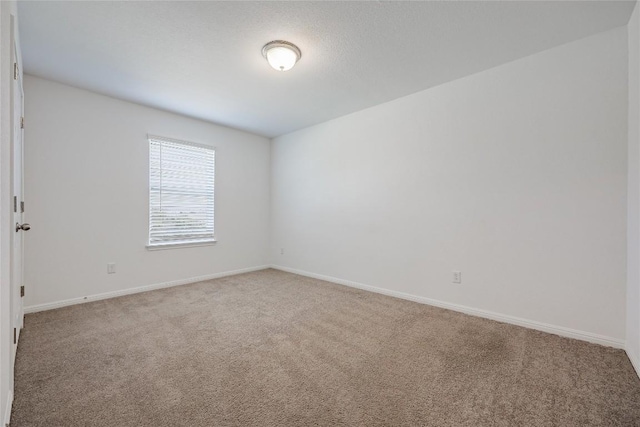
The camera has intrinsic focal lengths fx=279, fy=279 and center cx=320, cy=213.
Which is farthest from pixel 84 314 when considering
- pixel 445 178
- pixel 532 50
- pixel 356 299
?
pixel 532 50

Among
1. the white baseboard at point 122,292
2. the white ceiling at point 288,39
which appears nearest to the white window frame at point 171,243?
the white baseboard at point 122,292

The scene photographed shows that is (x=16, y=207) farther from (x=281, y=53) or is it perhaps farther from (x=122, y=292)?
(x=281, y=53)

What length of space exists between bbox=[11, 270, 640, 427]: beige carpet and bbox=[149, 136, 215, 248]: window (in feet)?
4.44

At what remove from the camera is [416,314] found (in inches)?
119

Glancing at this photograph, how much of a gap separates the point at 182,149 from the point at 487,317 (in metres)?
4.59

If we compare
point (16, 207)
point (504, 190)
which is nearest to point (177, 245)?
point (16, 207)

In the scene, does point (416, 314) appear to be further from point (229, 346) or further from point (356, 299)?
point (229, 346)

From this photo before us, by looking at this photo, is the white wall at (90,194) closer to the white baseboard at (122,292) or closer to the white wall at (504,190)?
the white baseboard at (122,292)

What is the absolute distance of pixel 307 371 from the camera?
1.95 meters

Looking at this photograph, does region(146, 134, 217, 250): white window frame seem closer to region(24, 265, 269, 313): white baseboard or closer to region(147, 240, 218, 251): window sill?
region(147, 240, 218, 251): window sill

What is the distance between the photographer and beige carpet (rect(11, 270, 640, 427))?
153cm

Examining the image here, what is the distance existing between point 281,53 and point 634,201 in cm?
301

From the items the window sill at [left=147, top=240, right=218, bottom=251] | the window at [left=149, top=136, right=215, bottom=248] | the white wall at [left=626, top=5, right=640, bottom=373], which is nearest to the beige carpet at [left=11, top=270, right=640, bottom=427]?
the white wall at [left=626, top=5, right=640, bottom=373]
